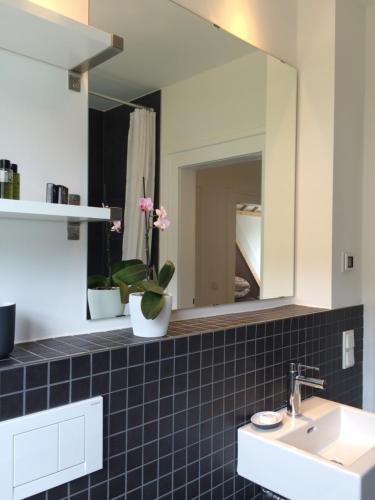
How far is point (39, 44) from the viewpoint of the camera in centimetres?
97

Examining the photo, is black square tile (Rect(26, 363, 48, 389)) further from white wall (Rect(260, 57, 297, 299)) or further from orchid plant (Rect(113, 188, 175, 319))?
white wall (Rect(260, 57, 297, 299))

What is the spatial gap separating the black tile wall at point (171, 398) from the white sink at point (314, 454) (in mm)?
84

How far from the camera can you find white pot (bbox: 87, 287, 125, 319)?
118 centimetres

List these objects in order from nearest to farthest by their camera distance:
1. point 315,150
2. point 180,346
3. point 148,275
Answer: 1. point 180,346
2. point 148,275
3. point 315,150

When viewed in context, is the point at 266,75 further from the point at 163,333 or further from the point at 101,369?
the point at 101,369

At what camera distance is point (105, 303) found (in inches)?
47.5

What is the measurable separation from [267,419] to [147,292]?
2.05 ft

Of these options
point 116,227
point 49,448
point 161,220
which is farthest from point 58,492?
point 161,220

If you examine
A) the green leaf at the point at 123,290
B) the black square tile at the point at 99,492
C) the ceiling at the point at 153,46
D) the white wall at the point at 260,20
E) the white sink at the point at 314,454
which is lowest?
the white sink at the point at 314,454

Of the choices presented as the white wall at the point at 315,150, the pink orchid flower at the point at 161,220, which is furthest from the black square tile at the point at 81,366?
the white wall at the point at 315,150

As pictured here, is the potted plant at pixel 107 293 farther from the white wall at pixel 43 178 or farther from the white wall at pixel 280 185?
the white wall at pixel 280 185

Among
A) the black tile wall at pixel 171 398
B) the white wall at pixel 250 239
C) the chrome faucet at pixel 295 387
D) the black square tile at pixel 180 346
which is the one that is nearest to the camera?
the black tile wall at pixel 171 398

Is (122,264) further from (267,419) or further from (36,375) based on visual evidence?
(267,419)

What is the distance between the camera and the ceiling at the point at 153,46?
1.22 metres
